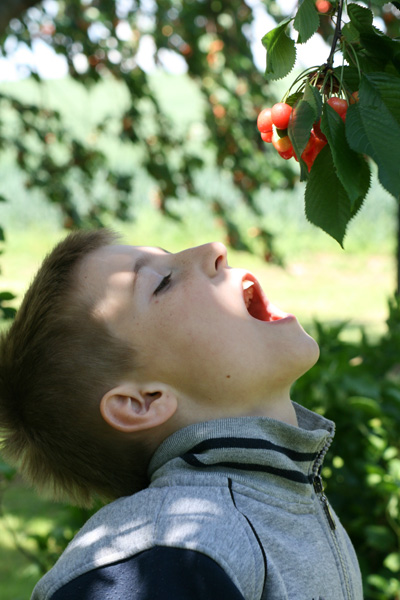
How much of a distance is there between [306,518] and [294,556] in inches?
4.6

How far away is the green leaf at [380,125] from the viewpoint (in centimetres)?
98

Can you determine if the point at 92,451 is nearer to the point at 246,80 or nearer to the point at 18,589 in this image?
the point at 18,589

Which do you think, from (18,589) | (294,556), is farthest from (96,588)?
(18,589)

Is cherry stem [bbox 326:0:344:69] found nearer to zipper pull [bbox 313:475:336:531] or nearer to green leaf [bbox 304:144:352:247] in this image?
green leaf [bbox 304:144:352:247]

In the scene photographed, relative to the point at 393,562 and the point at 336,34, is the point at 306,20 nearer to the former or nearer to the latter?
the point at 336,34

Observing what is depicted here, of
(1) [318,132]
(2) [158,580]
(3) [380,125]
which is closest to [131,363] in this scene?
(2) [158,580]

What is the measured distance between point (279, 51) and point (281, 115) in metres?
0.10

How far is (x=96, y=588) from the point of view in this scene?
112cm

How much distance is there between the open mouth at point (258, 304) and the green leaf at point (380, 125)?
1.93 feet

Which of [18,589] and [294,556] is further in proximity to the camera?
[18,589]

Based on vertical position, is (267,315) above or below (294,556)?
above

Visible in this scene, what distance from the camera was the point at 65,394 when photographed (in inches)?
56.4

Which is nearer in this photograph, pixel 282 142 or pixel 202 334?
pixel 282 142

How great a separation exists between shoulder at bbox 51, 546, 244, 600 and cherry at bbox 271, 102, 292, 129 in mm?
693
